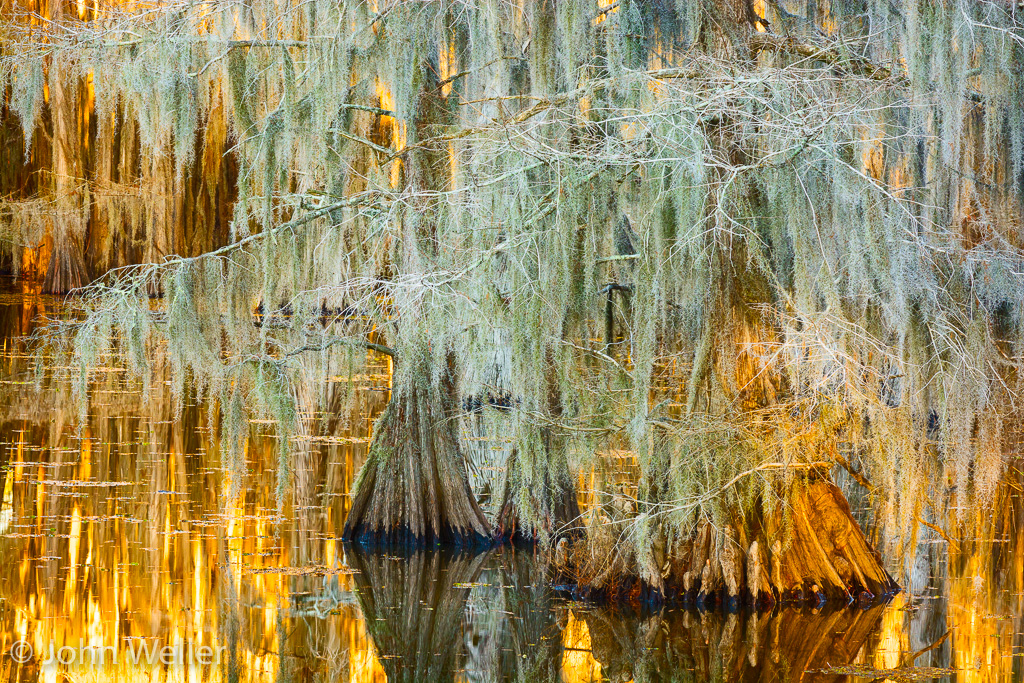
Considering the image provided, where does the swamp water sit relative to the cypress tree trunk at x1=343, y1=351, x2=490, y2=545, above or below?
below

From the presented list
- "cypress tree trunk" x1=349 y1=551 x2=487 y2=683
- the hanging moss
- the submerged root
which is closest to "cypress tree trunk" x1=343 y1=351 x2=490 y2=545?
"cypress tree trunk" x1=349 y1=551 x2=487 y2=683

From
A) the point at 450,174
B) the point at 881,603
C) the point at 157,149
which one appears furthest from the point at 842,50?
the point at 157,149

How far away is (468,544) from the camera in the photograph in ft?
24.9

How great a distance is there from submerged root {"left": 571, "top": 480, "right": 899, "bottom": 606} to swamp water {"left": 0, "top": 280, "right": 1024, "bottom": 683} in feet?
0.35

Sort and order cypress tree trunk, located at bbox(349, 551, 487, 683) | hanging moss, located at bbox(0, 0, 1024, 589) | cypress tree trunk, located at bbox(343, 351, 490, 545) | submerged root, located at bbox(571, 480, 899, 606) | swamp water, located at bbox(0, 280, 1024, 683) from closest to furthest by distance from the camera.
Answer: hanging moss, located at bbox(0, 0, 1024, 589)
swamp water, located at bbox(0, 280, 1024, 683)
cypress tree trunk, located at bbox(349, 551, 487, 683)
submerged root, located at bbox(571, 480, 899, 606)
cypress tree trunk, located at bbox(343, 351, 490, 545)

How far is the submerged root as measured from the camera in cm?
609

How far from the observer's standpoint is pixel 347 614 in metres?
A: 6.30

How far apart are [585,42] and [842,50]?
111 centimetres

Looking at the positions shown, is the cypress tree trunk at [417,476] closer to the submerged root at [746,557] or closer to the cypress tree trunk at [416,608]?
the cypress tree trunk at [416,608]

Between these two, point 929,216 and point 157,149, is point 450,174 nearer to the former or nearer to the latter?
point 157,149

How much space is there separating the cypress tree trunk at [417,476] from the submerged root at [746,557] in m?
1.37

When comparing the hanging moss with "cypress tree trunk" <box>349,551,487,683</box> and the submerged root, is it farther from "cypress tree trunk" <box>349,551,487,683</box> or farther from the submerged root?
"cypress tree trunk" <box>349,551,487,683</box>

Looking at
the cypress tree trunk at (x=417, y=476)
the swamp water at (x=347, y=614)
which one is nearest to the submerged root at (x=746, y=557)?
the swamp water at (x=347, y=614)

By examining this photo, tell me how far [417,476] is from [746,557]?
7.08ft
